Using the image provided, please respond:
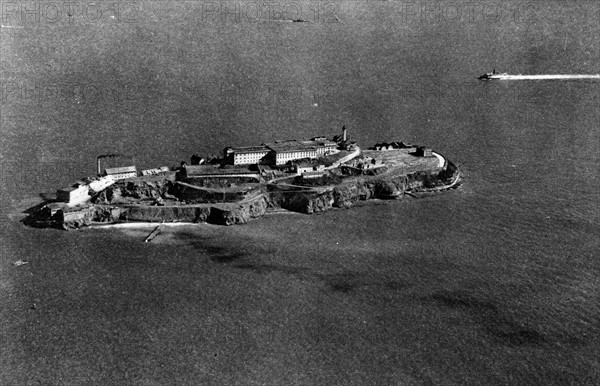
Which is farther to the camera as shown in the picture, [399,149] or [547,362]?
[399,149]

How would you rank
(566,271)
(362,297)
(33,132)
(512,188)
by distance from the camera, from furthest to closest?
(33,132), (512,188), (566,271), (362,297)

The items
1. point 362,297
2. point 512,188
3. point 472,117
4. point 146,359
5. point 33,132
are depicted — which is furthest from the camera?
point 472,117

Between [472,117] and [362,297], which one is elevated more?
[472,117]

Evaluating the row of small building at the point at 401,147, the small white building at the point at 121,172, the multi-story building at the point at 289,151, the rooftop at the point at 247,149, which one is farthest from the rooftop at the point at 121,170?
the row of small building at the point at 401,147

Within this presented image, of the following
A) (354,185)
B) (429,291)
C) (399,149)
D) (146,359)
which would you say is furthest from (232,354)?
(399,149)

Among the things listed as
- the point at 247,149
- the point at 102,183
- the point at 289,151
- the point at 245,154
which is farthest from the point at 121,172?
the point at 289,151

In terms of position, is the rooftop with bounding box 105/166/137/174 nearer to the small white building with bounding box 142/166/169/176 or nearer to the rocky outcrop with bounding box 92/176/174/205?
the small white building with bounding box 142/166/169/176

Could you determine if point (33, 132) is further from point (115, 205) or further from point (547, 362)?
point (547, 362)
